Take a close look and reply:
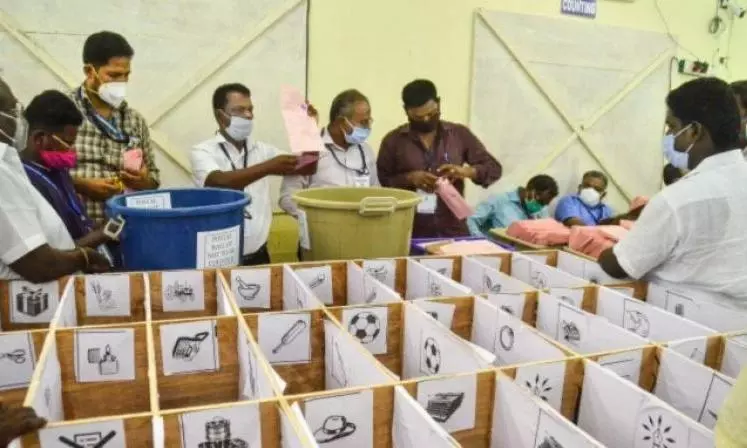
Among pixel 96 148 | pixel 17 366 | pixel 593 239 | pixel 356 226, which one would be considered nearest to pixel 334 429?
pixel 17 366

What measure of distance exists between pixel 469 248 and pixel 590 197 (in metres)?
2.95

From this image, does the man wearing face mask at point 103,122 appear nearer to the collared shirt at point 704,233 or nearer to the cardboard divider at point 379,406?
the cardboard divider at point 379,406

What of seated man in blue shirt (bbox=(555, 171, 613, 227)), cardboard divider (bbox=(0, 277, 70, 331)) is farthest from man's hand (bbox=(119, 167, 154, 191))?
seated man in blue shirt (bbox=(555, 171, 613, 227))

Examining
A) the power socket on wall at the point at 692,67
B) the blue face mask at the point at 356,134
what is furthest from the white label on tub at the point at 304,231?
the power socket on wall at the point at 692,67

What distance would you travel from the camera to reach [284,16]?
12.2 ft

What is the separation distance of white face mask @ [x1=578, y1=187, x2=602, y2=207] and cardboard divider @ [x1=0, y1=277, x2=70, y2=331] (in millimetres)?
4089

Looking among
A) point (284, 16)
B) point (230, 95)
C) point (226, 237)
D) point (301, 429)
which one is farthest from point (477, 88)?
point (301, 429)

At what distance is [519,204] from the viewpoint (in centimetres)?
452

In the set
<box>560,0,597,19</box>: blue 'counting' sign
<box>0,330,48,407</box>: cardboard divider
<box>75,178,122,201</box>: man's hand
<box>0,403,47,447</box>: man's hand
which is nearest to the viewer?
<box>0,403,47,447</box>: man's hand

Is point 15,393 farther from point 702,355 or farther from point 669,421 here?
point 702,355

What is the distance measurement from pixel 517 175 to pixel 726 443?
13.8ft

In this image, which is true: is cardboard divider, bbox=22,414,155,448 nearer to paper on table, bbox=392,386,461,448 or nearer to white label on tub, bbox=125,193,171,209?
paper on table, bbox=392,386,461,448

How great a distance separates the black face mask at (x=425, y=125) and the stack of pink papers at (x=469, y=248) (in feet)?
2.86

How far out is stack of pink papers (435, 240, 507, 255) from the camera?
2036 millimetres
